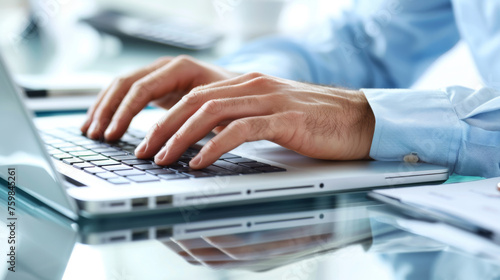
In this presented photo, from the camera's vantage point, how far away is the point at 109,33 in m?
1.78

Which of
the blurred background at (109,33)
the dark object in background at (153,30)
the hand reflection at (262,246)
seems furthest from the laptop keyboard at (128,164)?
the dark object in background at (153,30)

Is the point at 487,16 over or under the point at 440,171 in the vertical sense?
over

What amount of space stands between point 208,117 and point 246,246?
0.69 feet

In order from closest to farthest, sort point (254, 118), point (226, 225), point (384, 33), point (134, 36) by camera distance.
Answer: point (226, 225)
point (254, 118)
point (384, 33)
point (134, 36)

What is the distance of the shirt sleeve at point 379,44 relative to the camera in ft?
4.23

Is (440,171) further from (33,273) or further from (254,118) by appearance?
(33,273)

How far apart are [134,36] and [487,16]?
1069 mm

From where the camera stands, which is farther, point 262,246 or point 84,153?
point 84,153

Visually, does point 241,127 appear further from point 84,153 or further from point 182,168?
point 84,153

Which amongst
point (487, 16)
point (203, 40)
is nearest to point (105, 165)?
point (487, 16)

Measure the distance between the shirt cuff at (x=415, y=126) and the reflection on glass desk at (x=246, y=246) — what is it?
16cm

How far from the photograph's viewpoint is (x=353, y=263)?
40 centimetres

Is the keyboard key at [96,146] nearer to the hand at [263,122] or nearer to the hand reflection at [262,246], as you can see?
the hand at [263,122]

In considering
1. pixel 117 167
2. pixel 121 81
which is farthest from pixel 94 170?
pixel 121 81
